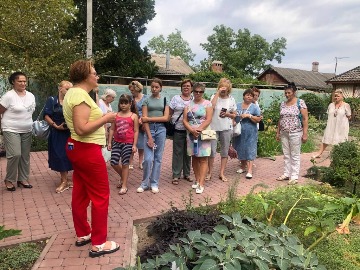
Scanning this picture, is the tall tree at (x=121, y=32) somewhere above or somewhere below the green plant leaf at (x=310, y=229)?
above

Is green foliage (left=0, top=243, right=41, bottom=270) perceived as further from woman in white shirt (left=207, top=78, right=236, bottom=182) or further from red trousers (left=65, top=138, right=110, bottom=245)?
woman in white shirt (left=207, top=78, right=236, bottom=182)

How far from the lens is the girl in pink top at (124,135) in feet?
17.1

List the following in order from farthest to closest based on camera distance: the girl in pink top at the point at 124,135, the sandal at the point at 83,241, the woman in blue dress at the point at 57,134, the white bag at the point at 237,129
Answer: the white bag at the point at 237,129
the girl in pink top at the point at 124,135
the woman in blue dress at the point at 57,134
the sandal at the point at 83,241

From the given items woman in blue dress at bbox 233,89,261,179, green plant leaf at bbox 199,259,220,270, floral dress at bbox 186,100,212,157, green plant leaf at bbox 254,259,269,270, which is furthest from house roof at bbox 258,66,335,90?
green plant leaf at bbox 199,259,220,270

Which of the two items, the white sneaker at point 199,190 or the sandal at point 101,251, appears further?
the white sneaker at point 199,190

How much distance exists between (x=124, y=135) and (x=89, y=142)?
6.94 ft

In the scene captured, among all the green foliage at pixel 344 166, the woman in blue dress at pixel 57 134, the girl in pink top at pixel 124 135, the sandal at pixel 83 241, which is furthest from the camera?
the green foliage at pixel 344 166

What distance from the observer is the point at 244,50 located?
5094 cm

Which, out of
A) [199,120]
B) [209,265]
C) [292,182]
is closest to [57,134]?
[199,120]

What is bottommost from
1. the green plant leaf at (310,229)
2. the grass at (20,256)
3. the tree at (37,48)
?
the grass at (20,256)

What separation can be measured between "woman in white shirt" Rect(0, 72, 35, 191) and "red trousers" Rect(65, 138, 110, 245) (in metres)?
2.29

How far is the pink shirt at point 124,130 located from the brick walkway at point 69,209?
846 mm

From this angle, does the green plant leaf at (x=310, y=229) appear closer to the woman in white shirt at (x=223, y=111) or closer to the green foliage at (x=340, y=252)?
the green foliage at (x=340, y=252)

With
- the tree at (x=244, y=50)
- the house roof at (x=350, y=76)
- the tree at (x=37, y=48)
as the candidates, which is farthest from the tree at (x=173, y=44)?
the tree at (x=37, y=48)
